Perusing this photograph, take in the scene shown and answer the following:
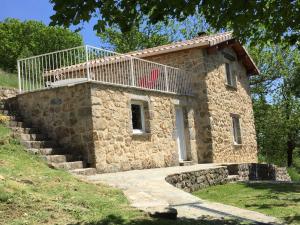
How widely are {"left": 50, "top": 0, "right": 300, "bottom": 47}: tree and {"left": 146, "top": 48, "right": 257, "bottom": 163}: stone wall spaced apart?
10448 millimetres

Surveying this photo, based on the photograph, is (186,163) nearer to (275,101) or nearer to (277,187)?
(277,187)

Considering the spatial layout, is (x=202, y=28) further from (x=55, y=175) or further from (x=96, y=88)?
(x=55, y=175)

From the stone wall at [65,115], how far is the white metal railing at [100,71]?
0.35 metres

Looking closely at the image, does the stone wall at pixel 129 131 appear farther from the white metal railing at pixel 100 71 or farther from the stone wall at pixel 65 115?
the white metal railing at pixel 100 71

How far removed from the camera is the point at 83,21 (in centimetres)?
561

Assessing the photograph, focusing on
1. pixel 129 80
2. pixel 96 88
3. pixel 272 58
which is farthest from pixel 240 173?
pixel 272 58

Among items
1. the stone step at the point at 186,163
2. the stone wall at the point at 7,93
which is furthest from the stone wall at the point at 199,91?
the stone wall at the point at 7,93

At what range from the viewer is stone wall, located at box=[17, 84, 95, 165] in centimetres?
1234

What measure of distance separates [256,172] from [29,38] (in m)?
22.5

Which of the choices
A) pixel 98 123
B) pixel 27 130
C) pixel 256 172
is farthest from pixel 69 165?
pixel 256 172

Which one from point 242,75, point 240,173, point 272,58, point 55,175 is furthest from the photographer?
point 272,58

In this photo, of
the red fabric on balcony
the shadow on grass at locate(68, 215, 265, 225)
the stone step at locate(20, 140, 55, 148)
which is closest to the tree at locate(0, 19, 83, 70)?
the red fabric on balcony

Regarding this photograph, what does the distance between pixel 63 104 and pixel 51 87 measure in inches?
26.3

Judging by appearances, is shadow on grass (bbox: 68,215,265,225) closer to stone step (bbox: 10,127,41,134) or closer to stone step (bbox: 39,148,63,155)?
stone step (bbox: 39,148,63,155)
